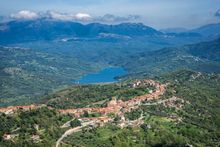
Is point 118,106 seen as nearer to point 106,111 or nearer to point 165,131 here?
point 106,111

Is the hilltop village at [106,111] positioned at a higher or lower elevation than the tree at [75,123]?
lower

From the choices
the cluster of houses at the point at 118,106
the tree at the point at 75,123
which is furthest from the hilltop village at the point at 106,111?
the tree at the point at 75,123

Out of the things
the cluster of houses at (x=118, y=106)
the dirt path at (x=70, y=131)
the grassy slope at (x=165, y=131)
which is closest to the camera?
the dirt path at (x=70, y=131)

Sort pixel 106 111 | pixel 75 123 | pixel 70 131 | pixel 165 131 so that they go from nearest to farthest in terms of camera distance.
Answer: pixel 70 131
pixel 165 131
pixel 75 123
pixel 106 111

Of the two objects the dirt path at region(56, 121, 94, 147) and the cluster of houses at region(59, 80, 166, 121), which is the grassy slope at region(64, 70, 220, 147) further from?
the cluster of houses at region(59, 80, 166, 121)

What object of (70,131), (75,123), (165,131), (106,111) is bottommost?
(165,131)

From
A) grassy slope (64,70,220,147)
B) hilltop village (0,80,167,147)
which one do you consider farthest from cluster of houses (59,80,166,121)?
grassy slope (64,70,220,147)

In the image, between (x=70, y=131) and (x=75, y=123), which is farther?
(x=75, y=123)

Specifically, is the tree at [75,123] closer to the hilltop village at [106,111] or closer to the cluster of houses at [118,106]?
the hilltop village at [106,111]

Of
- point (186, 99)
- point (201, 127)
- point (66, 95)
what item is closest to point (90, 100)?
point (66, 95)

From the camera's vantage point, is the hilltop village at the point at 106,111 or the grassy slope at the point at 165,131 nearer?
the grassy slope at the point at 165,131

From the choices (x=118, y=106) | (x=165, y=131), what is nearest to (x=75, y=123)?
(x=165, y=131)

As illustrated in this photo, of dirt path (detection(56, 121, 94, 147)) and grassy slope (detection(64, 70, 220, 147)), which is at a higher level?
dirt path (detection(56, 121, 94, 147))
